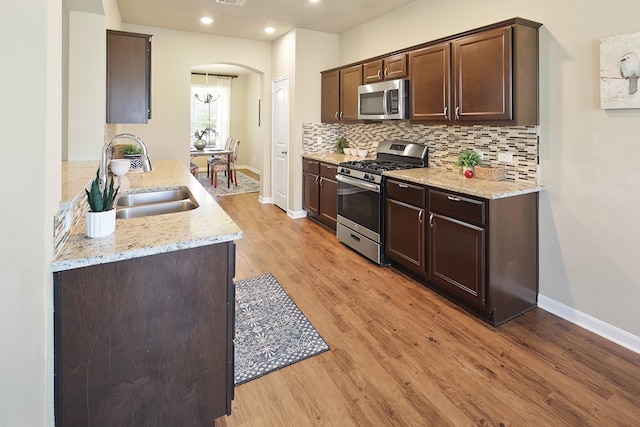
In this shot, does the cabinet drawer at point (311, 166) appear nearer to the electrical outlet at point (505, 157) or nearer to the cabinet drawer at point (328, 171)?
the cabinet drawer at point (328, 171)

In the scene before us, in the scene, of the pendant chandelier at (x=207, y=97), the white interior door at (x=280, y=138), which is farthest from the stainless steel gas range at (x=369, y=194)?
the pendant chandelier at (x=207, y=97)

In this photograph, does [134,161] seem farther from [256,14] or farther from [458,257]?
[458,257]

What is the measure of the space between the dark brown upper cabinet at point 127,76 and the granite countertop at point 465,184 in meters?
2.40

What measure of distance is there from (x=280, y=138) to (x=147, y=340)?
4.93m

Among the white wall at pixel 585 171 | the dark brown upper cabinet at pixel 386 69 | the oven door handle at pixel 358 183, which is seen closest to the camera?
the white wall at pixel 585 171

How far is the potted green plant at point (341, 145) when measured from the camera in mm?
5570

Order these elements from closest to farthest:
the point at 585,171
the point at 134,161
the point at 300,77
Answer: the point at 585,171
the point at 134,161
the point at 300,77

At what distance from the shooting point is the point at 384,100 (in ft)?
13.2

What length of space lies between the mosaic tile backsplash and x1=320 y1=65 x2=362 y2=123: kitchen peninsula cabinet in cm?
32

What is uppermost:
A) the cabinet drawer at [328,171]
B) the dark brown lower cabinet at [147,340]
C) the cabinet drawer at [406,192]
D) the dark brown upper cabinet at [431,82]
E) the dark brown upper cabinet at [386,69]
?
the dark brown upper cabinet at [386,69]

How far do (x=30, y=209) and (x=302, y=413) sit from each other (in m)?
1.46

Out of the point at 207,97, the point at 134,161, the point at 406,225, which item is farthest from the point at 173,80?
the point at 207,97

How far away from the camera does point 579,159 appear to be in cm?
260

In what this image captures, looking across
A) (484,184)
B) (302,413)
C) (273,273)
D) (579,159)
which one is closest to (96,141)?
(273,273)
